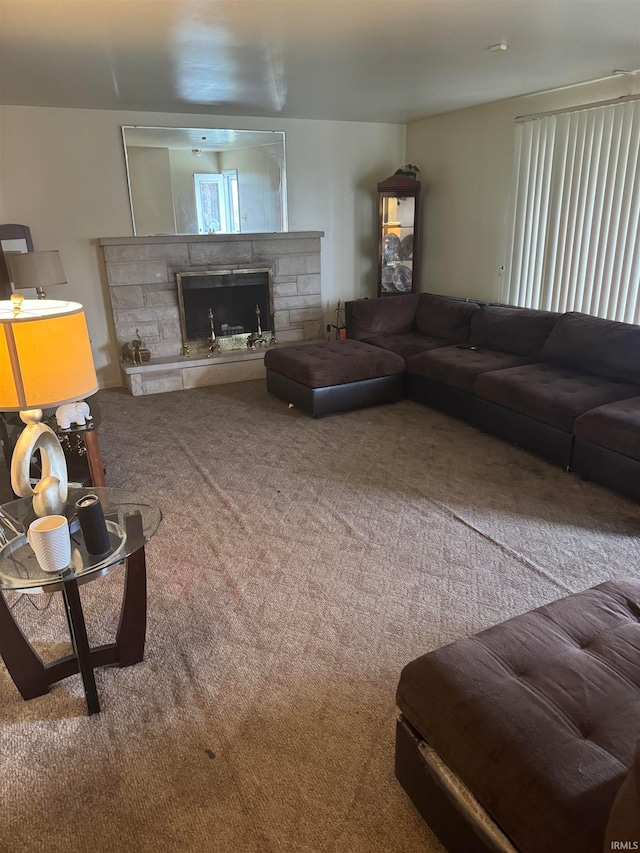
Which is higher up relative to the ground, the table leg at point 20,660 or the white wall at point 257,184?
the white wall at point 257,184

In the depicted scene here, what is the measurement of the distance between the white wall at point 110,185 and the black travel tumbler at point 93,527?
385 centimetres

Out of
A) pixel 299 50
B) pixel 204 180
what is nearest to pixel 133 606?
pixel 299 50

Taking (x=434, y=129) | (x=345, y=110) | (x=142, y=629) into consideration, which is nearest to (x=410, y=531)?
(x=142, y=629)

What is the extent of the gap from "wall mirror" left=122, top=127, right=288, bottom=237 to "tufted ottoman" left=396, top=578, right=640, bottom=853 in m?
4.73

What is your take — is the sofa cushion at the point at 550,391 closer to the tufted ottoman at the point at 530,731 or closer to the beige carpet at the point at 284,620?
the beige carpet at the point at 284,620

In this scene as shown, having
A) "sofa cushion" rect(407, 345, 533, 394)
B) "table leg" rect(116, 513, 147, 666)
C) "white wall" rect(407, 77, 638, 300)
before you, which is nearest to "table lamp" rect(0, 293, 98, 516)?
"table leg" rect(116, 513, 147, 666)

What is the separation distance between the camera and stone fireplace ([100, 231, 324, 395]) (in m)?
5.11

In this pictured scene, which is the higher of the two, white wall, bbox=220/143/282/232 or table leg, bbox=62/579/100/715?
white wall, bbox=220/143/282/232

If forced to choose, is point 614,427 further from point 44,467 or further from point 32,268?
point 32,268

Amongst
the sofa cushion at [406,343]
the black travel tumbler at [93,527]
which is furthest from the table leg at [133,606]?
the sofa cushion at [406,343]

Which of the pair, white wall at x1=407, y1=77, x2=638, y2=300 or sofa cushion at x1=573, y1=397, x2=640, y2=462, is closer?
sofa cushion at x1=573, y1=397, x2=640, y2=462

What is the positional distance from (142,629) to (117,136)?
174 inches

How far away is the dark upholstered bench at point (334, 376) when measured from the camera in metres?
4.32

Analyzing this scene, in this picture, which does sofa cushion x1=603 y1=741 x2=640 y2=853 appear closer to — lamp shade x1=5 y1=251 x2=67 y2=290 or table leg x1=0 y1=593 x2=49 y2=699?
table leg x1=0 y1=593 x2=49 y2=699
